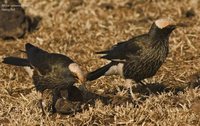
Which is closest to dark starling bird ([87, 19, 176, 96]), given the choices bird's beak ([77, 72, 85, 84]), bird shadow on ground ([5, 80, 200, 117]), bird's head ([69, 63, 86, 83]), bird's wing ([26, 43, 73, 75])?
bird shadow on ground ([5, 80, 200, 117])

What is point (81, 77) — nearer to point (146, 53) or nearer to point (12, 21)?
point (146, 53)

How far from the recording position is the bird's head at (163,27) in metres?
7.90

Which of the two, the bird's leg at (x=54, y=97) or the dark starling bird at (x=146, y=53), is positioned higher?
the dark starling bird at (x=146, y=53)

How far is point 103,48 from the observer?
10719 mm

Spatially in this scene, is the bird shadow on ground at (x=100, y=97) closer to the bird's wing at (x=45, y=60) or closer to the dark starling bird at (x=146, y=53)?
the dark starling bird at (x=146, y=53)

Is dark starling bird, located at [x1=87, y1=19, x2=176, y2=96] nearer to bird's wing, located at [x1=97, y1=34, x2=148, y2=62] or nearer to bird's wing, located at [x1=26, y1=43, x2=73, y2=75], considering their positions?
bird's wing, located at [x1=97, y1=34, x2=148, y2=62]

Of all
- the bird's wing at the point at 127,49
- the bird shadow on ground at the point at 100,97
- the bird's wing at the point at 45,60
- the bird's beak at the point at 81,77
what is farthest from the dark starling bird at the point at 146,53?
the bird's beak at the point at 81,77

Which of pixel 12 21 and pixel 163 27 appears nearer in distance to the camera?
pixel 163 27

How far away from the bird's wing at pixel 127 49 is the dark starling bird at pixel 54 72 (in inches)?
35.6

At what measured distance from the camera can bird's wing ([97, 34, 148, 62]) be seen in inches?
318

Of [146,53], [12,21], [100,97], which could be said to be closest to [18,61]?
[100,97]

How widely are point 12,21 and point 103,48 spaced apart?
6.37ft

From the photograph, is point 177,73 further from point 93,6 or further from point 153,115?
point 93,6

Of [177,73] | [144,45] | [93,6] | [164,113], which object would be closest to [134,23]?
[93,6]
